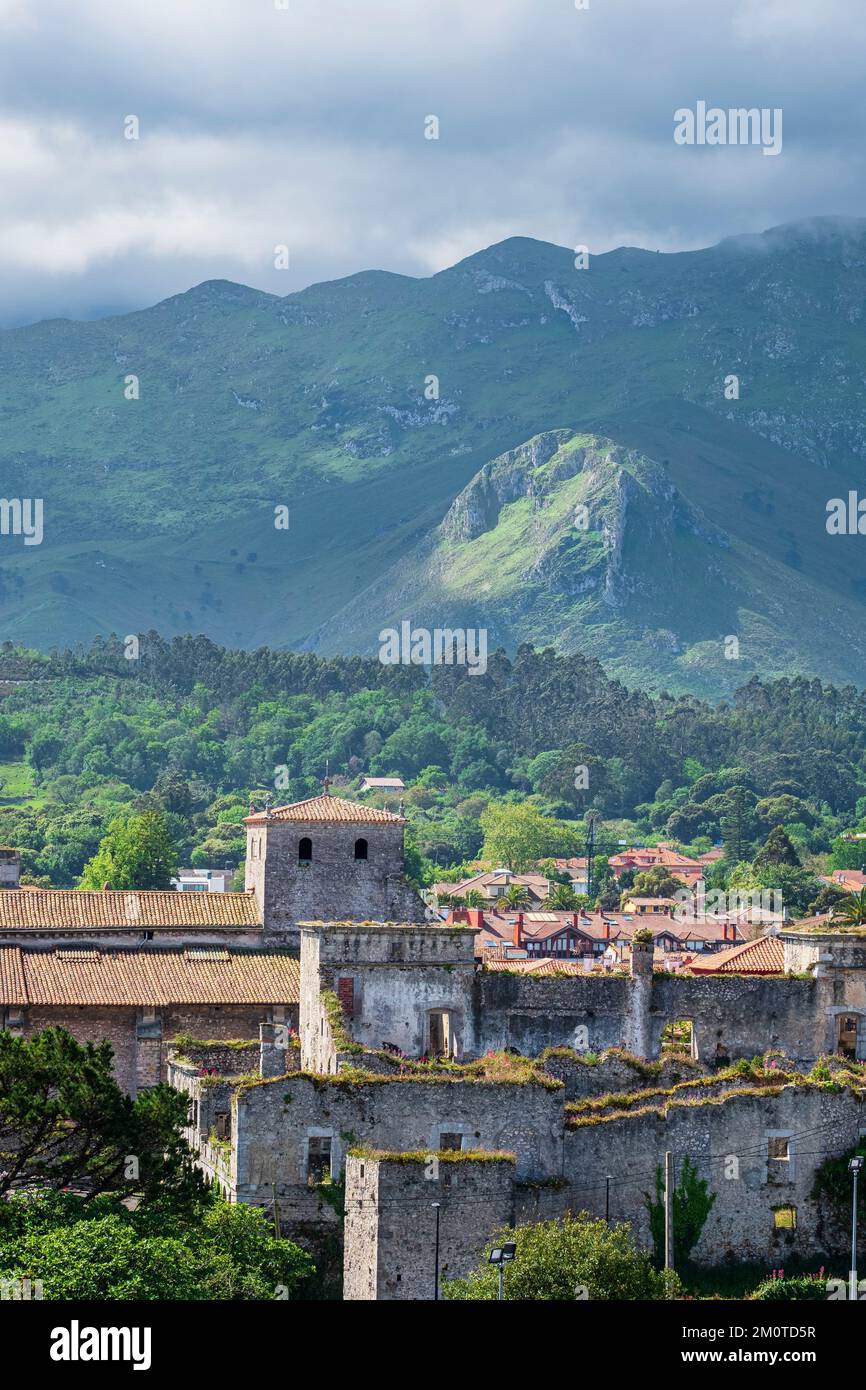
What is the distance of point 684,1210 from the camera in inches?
2501

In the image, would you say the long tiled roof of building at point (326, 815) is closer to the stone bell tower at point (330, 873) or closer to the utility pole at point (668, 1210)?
the stone bell tower at point (330, 873)

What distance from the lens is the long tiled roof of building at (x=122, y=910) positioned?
83.2 meters

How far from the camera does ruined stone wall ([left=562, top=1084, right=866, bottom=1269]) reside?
63656 millimetres

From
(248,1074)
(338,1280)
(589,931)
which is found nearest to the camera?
(338,1280)

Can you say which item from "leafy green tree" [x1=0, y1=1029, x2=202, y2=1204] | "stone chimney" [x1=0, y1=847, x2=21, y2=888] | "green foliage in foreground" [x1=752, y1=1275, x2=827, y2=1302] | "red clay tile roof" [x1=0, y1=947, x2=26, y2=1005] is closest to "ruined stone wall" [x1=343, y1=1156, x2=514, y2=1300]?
"leafy green tree" [x1=0, y1=1029, x2=202, y2=1204]

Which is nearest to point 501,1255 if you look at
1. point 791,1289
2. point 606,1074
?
point 791,1289

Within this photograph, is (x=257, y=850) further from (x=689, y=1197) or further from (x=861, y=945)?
(x=689, y=1197)

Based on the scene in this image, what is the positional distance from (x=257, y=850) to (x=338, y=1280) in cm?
2682

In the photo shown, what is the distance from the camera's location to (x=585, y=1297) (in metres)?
57.1

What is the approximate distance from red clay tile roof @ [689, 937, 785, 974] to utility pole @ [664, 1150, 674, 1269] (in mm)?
18952

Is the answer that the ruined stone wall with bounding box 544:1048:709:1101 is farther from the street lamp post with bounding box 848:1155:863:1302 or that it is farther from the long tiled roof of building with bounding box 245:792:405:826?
the long tiled roof of building with bounding box 245:792:405:826

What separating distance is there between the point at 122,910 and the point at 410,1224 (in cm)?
2765

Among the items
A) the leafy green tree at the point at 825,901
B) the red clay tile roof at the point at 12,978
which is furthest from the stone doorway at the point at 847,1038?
the leafy green tree at the point at 825,901
